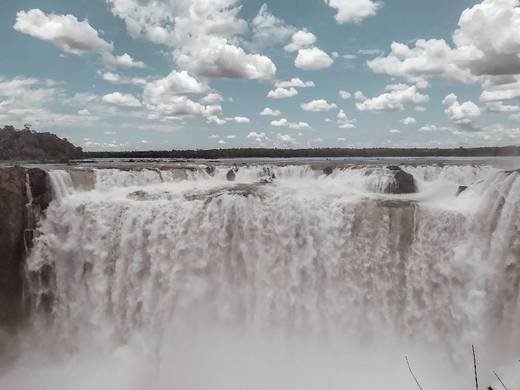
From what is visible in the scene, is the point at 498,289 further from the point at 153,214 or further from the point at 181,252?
the point at 153,214

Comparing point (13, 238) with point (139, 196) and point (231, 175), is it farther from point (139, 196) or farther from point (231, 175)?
point (231, 175)

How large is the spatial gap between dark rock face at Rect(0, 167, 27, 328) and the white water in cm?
42

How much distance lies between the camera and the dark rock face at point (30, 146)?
4428cm

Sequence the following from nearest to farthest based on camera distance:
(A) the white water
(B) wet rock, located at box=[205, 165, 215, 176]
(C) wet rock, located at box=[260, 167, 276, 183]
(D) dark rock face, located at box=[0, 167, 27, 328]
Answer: (A) the white water
(D) dark rock face, located at box=[0, 167, 27, 328]
(B) wet rock, located at box=[205, 165, 215, 176]
(C) wet rock, located at box=[260, 167, 276, 183]

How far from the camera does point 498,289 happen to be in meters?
8.92

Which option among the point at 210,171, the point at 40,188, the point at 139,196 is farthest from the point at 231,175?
the point at 40,188

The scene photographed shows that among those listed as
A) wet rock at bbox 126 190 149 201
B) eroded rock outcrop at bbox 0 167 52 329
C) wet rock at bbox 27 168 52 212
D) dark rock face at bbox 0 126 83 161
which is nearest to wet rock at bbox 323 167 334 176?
wet rock at bbox 126 190 149 201

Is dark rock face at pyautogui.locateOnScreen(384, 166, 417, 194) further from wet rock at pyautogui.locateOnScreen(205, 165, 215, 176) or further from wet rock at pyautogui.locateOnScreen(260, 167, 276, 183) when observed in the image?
wet rock at pyautogui.locateOnScreen(205, 165, 215, 176)

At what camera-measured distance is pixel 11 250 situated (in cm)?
1107

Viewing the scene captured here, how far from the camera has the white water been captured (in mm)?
9508

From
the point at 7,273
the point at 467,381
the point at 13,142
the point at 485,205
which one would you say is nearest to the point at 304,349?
the point at 467,381

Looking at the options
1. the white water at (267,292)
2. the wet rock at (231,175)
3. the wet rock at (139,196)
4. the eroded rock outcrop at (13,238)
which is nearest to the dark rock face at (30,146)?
the wet rock at (231,175)

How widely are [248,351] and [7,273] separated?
6.62m

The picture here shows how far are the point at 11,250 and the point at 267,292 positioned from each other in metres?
6.77
